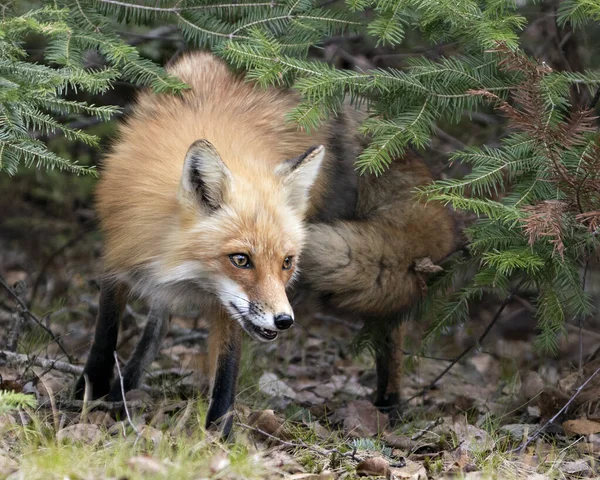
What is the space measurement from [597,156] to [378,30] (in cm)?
113

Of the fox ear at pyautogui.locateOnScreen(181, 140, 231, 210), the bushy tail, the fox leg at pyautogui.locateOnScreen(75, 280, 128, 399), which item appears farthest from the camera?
the fox leg at pyautogui.locateOnScreen(75, 280, 128, 399)

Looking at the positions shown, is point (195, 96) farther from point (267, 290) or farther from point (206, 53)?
point (267, 290)

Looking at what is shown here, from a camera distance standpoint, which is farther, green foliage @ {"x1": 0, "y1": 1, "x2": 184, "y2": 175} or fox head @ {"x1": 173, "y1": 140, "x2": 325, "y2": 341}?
fox head @ {"x1": 173, "y1": 140, "x2": 325, "y2": 341}

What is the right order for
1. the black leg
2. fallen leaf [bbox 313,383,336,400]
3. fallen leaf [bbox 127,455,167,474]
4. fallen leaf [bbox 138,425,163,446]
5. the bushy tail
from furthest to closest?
fallen leaf [bbox 313,383,336,400] → the black leg → the bushy tail → fallen leaf [bbox 138,425,163,446] → fallen leaf [bbox 127,455,167,474]

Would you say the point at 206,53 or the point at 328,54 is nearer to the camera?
the point at 206,53

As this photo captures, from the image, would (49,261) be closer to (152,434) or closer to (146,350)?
(146,350)

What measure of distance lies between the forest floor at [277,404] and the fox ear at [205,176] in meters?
0.98

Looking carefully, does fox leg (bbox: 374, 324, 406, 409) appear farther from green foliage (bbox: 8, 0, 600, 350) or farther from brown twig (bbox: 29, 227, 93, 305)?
brown twig (bbox: 29, 227, 93, 305)

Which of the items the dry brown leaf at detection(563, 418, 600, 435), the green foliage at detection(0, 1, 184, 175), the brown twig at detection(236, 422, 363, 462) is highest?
the green foliage at detection(0, 1, 184, 175)

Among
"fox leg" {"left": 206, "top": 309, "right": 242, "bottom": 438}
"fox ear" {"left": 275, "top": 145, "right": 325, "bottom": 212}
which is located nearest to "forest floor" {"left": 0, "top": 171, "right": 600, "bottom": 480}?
"fox leg" {"left": 206, "top": 309, "right": 242, "bottom": 438}

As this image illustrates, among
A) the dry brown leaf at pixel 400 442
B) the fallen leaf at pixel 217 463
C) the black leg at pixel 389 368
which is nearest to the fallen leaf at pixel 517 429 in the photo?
the dry brown leaf at pixel 400 442

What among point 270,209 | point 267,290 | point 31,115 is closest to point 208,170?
point 270,209

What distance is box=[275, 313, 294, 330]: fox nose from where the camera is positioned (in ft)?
10.6

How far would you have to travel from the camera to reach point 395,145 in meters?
3.57
